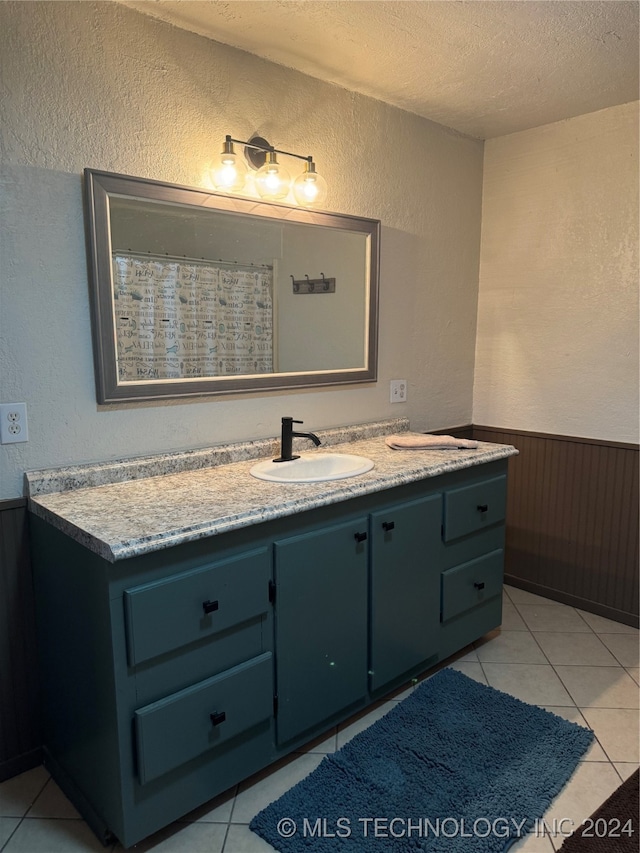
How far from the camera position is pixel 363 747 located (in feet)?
6.10

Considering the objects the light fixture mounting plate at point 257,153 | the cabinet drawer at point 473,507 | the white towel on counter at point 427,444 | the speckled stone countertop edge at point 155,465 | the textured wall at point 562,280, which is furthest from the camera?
the textured wall at point 562,280

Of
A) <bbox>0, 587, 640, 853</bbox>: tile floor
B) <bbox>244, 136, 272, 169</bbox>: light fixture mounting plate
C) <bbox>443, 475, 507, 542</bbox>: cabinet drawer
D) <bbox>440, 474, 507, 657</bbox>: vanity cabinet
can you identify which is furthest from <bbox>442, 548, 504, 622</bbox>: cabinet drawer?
<bbox>244, 136, 272, 169</bbox>: light fixture mounting plate

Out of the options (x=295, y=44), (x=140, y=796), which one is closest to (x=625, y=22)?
(x=295, y=44)

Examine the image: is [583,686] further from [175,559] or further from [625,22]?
[625,22]

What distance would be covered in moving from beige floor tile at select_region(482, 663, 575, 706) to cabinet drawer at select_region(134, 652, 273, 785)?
3.29ft

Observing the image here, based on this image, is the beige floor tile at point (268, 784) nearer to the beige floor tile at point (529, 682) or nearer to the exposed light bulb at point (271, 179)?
the beige floor tile at point (529, 682)

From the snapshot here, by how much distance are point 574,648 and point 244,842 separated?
1.59 meters

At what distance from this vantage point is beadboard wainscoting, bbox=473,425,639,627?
2.66 metres

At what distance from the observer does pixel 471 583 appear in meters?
2.32

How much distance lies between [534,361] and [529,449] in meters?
0.44

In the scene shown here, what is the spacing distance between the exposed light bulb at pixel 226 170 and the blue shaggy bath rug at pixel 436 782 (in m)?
1.86

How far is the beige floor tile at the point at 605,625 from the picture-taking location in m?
2.62

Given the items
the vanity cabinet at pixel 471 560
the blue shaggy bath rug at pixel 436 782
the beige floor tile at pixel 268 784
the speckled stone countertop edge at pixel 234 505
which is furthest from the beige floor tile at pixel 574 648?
the beige floor tile at pixel 268 784

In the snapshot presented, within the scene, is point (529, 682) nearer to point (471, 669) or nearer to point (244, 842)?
Answer: point (471, 669)
